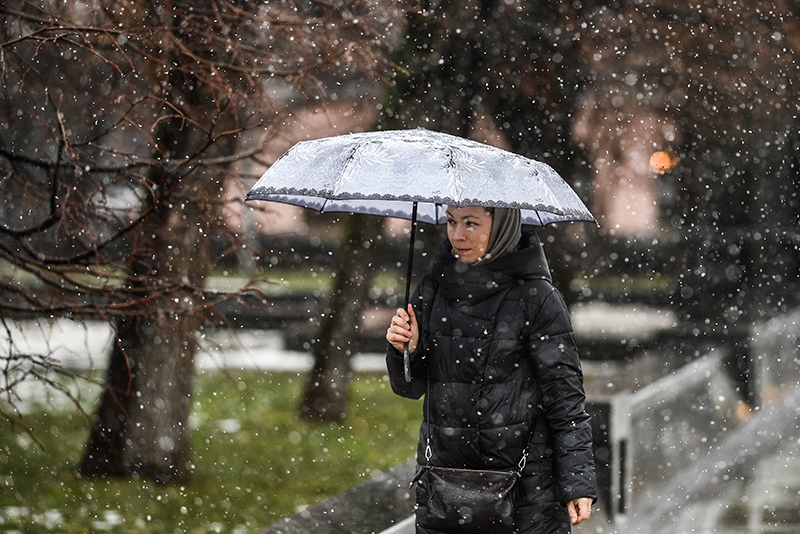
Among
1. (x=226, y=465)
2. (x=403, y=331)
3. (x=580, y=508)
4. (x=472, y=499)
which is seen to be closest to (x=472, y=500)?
(x=472, y=499)

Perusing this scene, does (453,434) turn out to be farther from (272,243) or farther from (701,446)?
(272,243)

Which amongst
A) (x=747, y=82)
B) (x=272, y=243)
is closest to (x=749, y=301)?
(x=747, y=82)

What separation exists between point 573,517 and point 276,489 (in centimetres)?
620

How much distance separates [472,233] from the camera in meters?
4.00

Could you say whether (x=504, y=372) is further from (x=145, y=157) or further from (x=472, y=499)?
(x=145, y=157)

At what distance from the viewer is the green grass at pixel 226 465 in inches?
328

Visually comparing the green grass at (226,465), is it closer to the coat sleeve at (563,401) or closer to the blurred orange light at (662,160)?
the coat sleeve at (563,401)

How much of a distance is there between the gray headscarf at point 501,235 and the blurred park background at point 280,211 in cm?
156

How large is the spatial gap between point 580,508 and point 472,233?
1037 mm

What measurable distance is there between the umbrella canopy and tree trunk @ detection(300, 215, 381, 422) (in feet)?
27.8

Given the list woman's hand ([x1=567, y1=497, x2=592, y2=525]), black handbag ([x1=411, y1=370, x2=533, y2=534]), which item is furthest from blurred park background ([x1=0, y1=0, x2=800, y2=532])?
woman's hand ([x1=567, y1=497, x2=592, y2=525])

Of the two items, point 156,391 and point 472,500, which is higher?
point 156,391

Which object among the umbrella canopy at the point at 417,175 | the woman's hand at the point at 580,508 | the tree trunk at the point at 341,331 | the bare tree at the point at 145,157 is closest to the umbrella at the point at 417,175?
the umbrella canopy at the point at 417,175

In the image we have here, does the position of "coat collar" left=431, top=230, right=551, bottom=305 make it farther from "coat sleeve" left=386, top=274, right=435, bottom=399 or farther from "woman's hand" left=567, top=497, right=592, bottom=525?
"woman's hand" left=567, top=497, right=592, bottom=525
